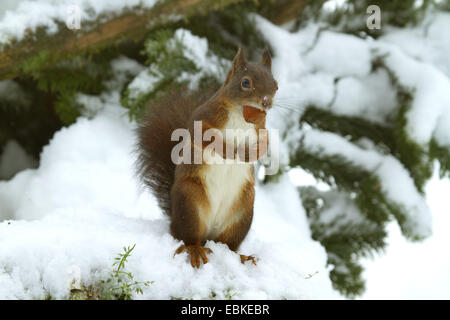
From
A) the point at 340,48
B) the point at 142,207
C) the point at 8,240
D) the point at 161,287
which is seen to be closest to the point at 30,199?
the point at 142,207

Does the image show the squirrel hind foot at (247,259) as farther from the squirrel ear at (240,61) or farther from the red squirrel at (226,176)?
the squirrel ear at (240,61)

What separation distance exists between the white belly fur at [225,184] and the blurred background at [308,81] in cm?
34

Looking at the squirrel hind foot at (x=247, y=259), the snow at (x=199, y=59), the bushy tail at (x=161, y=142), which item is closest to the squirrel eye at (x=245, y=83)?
the bushy tail at (x=161, y=142)

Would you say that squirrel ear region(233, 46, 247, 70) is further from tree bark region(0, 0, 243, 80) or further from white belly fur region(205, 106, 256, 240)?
tree bark region(0, 0, 243, 80)

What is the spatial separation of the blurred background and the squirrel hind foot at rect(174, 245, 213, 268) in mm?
467

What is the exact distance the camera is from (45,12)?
120 cm

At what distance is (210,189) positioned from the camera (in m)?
0.86

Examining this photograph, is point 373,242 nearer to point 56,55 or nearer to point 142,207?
point 142,207

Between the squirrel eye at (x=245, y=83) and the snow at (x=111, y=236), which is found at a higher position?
the squirrel eye at (x=245, y=83)

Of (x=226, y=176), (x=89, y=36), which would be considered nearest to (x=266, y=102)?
(x=226, y=176)

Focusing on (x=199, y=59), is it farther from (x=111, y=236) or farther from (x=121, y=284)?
(x=121, y=284)

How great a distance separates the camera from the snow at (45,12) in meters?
1.18

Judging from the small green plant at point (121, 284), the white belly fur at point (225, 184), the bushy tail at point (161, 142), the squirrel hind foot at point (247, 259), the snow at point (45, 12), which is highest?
the snow at point (45, 12)

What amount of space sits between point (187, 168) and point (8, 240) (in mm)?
313
